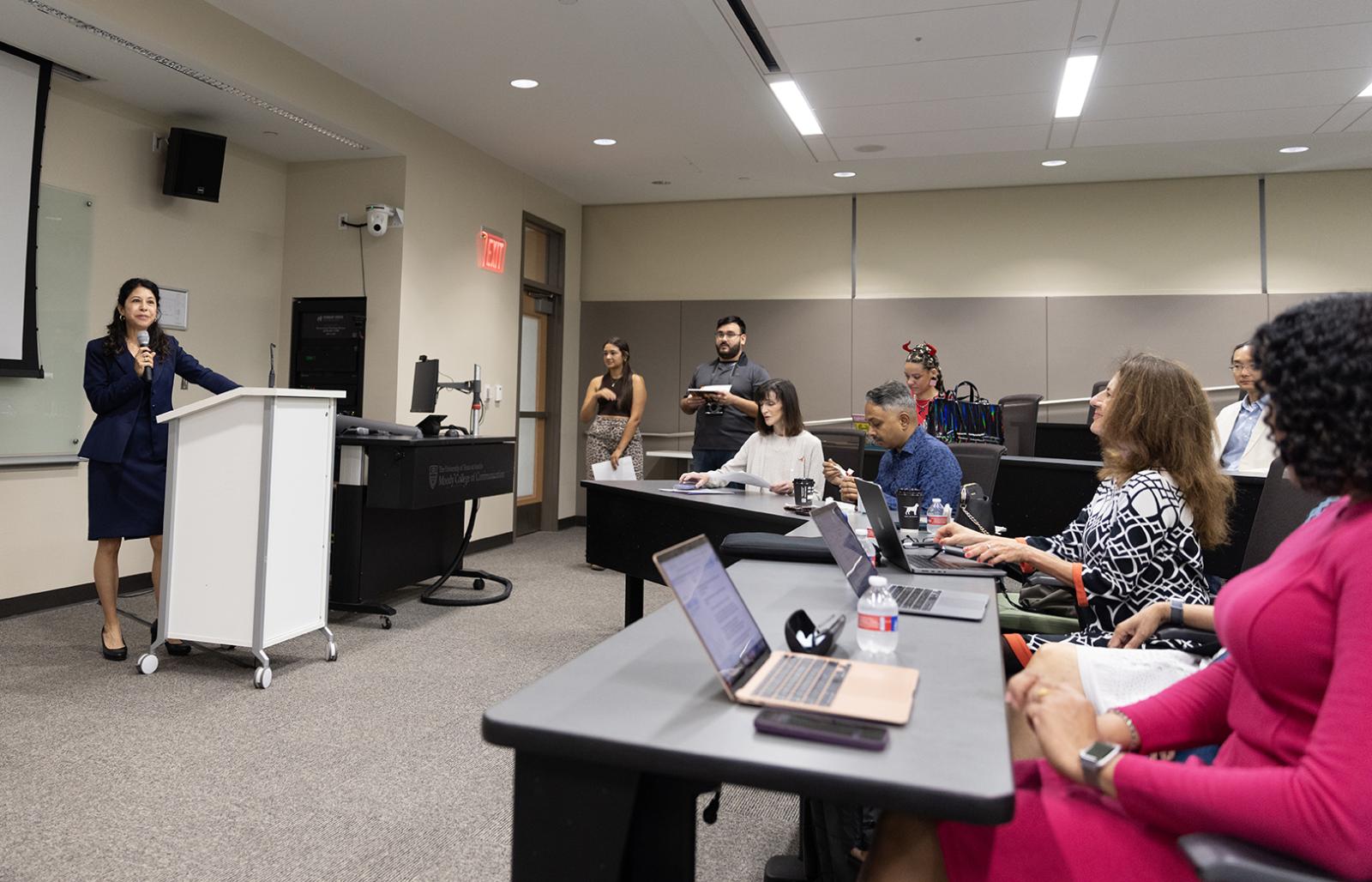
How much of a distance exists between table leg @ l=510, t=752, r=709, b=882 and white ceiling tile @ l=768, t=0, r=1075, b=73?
12.6 ft

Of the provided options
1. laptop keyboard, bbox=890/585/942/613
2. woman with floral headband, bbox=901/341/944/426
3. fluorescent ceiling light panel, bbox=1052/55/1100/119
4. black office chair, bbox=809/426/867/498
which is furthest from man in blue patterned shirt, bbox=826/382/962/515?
fluorescent ceiling light panel, bbox=1052/55/1100/119

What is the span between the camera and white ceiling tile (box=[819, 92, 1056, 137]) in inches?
196

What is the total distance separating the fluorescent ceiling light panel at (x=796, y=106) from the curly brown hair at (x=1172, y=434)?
344cm

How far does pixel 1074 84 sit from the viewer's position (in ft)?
15.4

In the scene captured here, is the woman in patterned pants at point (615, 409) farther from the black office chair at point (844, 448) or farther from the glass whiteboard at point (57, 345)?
the glass whiteboard at point (57, 345)

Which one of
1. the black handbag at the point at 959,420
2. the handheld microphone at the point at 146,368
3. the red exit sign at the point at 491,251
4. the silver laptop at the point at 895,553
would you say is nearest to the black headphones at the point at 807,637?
the silver laptop at the point at 895,553

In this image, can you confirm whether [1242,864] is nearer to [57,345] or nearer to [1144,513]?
[1144,513]

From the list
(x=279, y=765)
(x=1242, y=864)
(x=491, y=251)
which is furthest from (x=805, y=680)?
(x=491, y=251)

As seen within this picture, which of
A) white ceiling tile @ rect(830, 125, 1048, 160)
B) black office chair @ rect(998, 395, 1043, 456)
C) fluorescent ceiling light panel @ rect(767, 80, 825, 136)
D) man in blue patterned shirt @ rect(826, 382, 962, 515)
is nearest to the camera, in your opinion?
man in blue patterned shirt @ rect(826, 382, 962, 515)

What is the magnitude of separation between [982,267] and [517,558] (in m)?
4.33

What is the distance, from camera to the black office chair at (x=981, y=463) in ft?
10.9

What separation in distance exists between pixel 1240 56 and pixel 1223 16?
57cm

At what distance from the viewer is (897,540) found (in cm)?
193

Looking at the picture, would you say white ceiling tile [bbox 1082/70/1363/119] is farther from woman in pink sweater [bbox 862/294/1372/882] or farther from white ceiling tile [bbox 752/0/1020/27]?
woman in pink sweater [bbox 862/294/1372/882]
